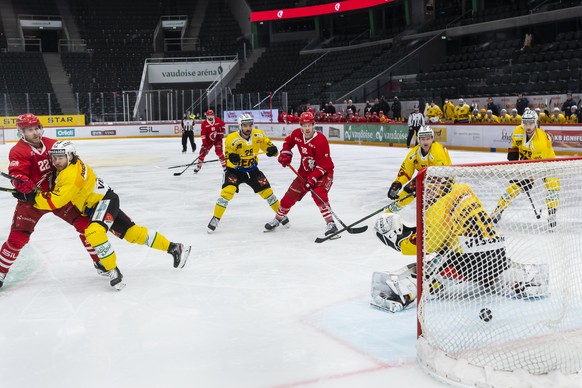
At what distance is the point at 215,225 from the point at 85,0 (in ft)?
108

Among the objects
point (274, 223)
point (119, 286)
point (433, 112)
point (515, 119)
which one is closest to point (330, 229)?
point (274, 223)

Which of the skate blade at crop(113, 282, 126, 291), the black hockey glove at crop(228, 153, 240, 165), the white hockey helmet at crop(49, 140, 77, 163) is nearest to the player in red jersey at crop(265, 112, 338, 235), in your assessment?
the black hockey glove at crop(228, 153, 240, 165)

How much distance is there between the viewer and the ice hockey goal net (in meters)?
2.86

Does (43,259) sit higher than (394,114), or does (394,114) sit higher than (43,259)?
(394,114)

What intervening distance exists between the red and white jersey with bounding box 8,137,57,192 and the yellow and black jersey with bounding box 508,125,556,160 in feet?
14.5

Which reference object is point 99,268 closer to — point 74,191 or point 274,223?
point 74,191

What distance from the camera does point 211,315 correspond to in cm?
382

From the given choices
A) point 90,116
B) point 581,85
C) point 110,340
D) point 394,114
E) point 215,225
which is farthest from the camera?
point 90,116

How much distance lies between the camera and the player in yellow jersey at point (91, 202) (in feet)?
13.2

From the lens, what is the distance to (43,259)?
17.5 feet

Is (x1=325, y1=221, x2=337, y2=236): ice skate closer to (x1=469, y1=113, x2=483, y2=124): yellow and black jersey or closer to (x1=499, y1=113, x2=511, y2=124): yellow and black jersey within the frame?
(x1=499, y1=113, x2=511, y2=124): yellow and black jersey

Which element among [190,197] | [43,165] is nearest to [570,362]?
[43,165]

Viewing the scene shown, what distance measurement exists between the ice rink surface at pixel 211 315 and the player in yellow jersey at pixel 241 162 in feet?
0.99

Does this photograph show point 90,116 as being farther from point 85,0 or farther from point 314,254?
point 314,254
